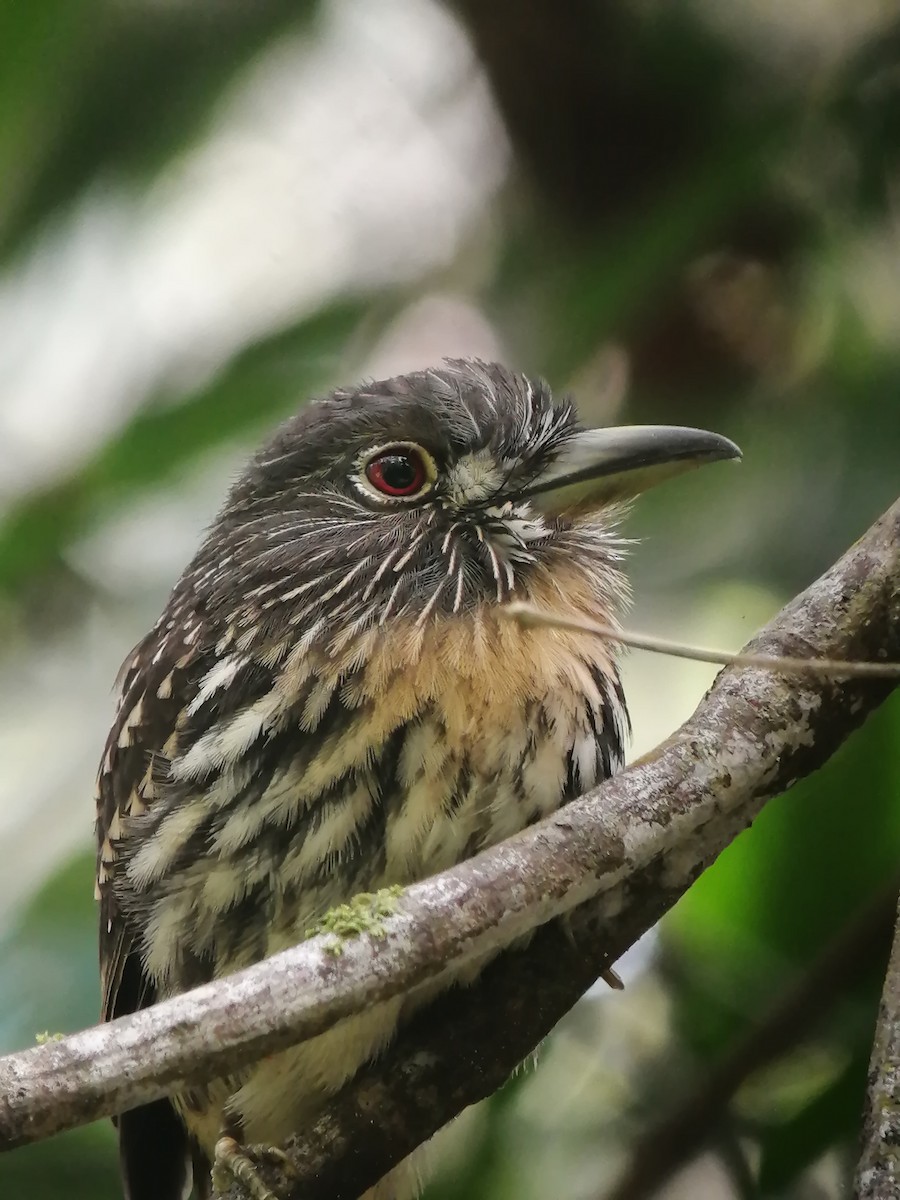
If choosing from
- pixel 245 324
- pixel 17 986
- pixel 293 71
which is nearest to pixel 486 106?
pixel 293 71

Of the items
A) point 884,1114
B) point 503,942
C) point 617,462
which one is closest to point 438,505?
point 617,462

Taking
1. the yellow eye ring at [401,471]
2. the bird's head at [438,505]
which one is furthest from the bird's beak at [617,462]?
the yellow eye ring at [401,471]

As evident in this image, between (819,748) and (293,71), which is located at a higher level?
(293,71)

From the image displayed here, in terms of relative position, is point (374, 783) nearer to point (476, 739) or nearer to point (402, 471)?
point (476, 739)

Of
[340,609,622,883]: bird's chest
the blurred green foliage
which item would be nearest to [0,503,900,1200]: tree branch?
[340,609,622,883]: bird's chest

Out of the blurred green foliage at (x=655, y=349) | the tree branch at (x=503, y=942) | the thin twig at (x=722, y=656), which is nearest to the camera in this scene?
the tree branch at (x=503, y=942)

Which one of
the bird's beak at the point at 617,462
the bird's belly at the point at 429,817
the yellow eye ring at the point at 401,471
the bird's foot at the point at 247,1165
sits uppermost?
the yellow eye ring at the point at 401,471

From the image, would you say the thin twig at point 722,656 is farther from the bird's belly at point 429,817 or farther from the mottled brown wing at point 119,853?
the mottled brown wing at point 119,853

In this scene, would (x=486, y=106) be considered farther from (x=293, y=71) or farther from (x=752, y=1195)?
(x=752, y=1195)

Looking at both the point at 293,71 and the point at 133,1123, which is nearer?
the point at 133,1123
